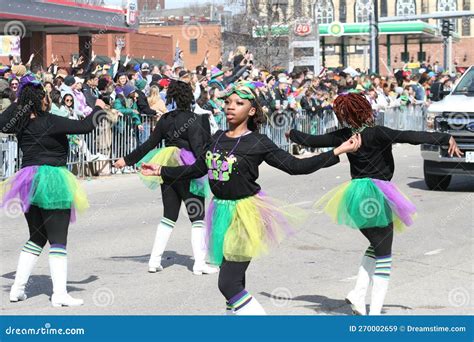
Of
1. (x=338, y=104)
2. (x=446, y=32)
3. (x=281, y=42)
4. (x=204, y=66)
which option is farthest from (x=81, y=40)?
(x=338, y=104)

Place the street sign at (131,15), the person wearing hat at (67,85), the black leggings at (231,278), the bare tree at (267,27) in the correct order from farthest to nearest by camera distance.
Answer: the bare tree at (267,27) < the street sign at (131,15) < the person wearing hat at (67,85) < the black leggings at (231,278)

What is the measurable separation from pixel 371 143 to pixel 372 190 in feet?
1.14

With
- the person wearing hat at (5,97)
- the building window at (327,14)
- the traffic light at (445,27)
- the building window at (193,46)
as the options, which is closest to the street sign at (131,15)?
the traffic light at (445,27)

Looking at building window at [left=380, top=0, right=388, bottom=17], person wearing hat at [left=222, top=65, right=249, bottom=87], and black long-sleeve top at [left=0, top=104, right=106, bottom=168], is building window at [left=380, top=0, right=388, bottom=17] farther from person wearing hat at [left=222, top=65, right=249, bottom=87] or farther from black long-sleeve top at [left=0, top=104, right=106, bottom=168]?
black long-sleeve top at [left=0, top=104, right=106, bottom=168]

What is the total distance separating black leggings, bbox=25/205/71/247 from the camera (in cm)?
816

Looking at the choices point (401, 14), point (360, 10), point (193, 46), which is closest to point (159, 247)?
point (193, 46)

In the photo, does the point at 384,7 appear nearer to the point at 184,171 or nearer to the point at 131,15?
the point at 131,15

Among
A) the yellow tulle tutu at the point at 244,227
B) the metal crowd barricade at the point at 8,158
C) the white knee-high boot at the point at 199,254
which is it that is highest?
the yellow tulle tutu at the point at 244,227

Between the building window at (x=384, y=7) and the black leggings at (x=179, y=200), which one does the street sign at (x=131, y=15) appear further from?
the building window at (x=384, y=7)

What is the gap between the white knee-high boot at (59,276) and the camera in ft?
26.7

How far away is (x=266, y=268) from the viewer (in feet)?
32.6

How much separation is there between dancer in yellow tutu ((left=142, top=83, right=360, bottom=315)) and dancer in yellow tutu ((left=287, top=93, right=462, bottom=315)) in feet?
2.23

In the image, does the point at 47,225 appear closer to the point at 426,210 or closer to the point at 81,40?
the point at 426,210

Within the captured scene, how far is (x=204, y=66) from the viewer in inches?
958
